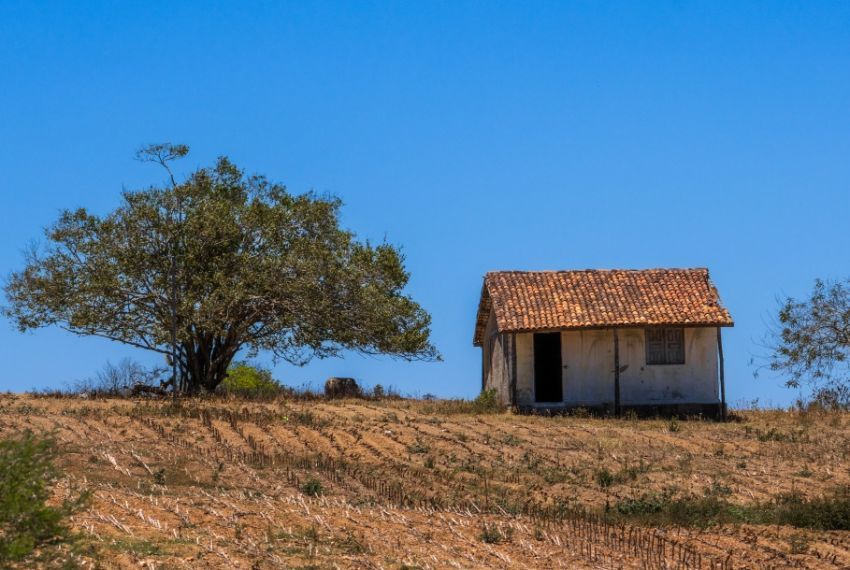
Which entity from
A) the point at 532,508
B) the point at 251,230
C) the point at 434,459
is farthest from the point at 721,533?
the point at 251,230

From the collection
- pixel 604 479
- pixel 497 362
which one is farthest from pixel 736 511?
pixel 497 362

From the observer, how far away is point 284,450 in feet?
74.8

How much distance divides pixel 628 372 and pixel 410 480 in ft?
40.4

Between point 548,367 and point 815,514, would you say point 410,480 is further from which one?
point 548,367

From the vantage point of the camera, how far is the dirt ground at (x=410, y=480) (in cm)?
1402

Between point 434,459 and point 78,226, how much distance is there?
1429 cm

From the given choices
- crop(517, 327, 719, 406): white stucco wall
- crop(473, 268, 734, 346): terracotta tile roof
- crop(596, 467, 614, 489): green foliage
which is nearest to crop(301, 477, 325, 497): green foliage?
crop(596, 467, 614, 489): green foliage

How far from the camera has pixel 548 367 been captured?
109 feet

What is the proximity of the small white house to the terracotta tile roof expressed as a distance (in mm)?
26

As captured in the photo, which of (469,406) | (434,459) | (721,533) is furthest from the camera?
(469,406)

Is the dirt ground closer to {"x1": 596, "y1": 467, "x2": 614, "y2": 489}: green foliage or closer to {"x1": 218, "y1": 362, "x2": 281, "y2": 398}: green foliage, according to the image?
{"x1": 596, "y1": 467, "x2": 614, "y2": 489}: green foliage

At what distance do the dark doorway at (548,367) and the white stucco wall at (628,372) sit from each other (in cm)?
113

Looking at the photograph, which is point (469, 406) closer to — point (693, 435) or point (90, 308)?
point (693, 435)

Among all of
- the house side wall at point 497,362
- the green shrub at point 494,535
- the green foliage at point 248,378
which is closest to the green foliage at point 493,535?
the green shrub at point 494,535
